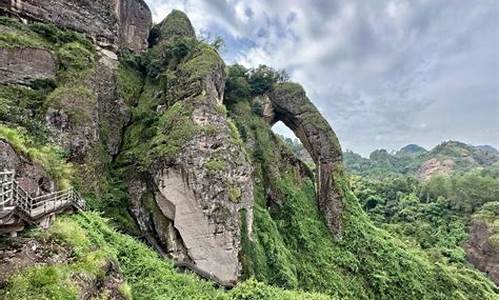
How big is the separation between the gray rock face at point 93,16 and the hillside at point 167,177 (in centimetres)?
9

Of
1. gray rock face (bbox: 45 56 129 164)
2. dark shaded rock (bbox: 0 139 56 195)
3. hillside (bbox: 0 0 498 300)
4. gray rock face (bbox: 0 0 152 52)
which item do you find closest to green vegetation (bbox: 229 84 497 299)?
hillside (bbox: 0 0 498 300)

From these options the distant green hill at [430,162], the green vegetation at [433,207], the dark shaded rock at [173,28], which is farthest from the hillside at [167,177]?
the distant green hill at [430,162]

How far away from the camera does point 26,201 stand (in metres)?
10.5

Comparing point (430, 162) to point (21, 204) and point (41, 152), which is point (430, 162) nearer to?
point (41, 152)

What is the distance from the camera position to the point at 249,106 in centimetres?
3491

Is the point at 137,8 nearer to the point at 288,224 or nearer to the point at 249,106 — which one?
the point at 249,106

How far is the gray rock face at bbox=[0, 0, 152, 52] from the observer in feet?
77.7

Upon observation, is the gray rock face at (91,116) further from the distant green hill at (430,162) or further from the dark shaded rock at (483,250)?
the distant green hill at (430,162)

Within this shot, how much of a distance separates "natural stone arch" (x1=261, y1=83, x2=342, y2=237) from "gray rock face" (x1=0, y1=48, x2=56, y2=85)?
1881 cm

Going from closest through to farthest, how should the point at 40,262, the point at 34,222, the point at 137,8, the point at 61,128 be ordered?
1. the point at 40,262
2. the point at 34,222
3. the point at 61,128
4. the point at 137,8

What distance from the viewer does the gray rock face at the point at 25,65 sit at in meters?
19.9

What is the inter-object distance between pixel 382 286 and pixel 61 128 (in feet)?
76.4

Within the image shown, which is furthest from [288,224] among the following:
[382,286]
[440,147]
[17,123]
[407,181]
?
[440,147]

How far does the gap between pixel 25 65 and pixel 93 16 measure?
758 centimetres
